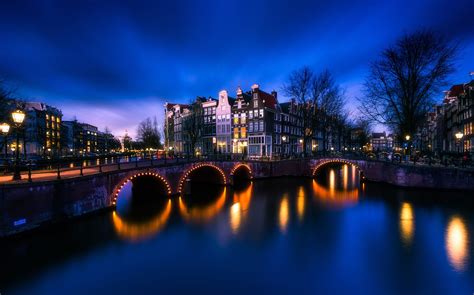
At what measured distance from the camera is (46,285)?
1070 cm

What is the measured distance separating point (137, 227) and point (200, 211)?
20.0 feet

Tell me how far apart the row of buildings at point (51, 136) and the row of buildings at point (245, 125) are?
115ft

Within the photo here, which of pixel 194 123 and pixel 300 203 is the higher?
pixel 194 123

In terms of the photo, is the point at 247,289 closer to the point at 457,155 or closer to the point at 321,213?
the point at 321,213

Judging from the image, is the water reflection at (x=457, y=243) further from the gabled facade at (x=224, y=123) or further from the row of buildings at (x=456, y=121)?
the gabled facade at (x=224, y=123)

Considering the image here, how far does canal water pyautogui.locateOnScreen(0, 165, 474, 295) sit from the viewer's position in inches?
423

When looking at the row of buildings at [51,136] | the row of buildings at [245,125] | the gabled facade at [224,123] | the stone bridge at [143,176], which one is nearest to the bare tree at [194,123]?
the row of buildings at [245,125]

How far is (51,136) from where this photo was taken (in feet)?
273

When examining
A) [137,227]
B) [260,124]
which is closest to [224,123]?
[260,124]

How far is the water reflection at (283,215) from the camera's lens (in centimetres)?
1855

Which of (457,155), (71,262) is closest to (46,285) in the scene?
(71,262)

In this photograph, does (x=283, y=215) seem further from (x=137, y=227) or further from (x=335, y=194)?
(x=137, y=227)

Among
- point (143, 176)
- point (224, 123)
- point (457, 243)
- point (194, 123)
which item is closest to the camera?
point (457, 243)

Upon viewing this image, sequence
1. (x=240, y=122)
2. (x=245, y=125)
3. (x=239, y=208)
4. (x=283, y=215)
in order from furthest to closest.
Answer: (x=240, y=122)
(x=245, y=125)
(x=239, y=208)
(x=283, y=215)
